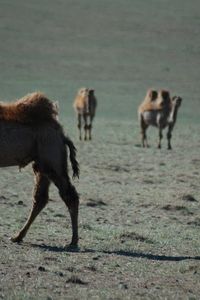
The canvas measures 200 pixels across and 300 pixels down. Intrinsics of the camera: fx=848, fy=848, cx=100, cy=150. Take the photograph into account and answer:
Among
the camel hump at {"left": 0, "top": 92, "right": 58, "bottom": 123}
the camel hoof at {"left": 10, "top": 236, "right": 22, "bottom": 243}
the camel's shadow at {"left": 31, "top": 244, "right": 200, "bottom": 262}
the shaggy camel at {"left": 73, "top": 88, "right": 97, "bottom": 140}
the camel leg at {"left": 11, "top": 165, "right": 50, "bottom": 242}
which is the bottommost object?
the camel's shadow at {"left": 31, "top": 244, "right": 200, "bottom": 262}

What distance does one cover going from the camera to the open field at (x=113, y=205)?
7406mm

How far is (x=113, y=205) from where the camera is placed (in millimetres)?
12969

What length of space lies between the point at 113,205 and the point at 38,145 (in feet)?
12.4

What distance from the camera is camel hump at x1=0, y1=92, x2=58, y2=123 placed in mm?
9516

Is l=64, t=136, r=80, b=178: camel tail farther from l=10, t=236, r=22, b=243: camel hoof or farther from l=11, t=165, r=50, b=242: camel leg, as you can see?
l=10, t=236, r=22, b=243: camel hoof

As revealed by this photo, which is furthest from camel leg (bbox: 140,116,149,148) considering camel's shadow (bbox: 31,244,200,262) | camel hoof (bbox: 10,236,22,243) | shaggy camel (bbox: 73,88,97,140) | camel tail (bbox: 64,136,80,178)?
camel's shadow (bbox: 31,244,200,262)

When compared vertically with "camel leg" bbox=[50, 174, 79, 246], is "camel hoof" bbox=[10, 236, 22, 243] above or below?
Answer: below

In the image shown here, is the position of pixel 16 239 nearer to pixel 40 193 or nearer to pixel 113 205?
pixel 40 193

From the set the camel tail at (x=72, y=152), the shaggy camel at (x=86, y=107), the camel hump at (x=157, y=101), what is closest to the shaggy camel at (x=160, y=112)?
the camel hump at (x=157, y=101)

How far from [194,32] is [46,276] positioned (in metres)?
62.9

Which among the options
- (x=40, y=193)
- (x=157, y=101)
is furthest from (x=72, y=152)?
(x=157, y=101)

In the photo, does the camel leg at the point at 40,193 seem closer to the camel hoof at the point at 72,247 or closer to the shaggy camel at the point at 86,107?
the camel hoof at the point at 72,247

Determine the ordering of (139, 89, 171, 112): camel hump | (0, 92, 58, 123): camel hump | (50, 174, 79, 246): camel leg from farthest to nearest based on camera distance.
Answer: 1. (139, 89, 171, 112): camel hump
2. (0, 92, 58, 123): camel hump
3. (50, 174, 79, 246): camel leg

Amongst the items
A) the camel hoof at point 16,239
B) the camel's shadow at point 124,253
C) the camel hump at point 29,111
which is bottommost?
the camel's shadow at point 124,253
